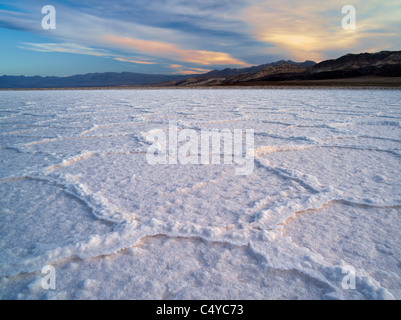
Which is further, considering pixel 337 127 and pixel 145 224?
pixel 337 127

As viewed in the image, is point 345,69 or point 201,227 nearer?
point 201,227

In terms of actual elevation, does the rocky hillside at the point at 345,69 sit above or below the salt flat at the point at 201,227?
above

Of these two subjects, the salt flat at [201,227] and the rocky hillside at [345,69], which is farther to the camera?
the rocky hillside at [345,69]

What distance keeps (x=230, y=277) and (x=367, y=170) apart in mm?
1683

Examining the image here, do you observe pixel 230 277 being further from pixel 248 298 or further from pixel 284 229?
pixel 284 229

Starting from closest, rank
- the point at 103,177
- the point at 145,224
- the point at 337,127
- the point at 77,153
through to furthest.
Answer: the point at 145,224
the point at 103,177
the point at 77,153
the point at 337,127

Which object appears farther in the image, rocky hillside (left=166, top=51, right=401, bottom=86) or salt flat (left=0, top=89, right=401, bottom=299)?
rocky hillside (left=166, top=51, right=401, bottom=86)

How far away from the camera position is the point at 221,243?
115 cm

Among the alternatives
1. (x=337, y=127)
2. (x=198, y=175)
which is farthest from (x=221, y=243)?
(x=337, y=127)

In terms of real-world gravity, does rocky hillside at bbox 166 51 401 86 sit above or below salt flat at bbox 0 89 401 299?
above

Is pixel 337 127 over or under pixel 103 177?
over
